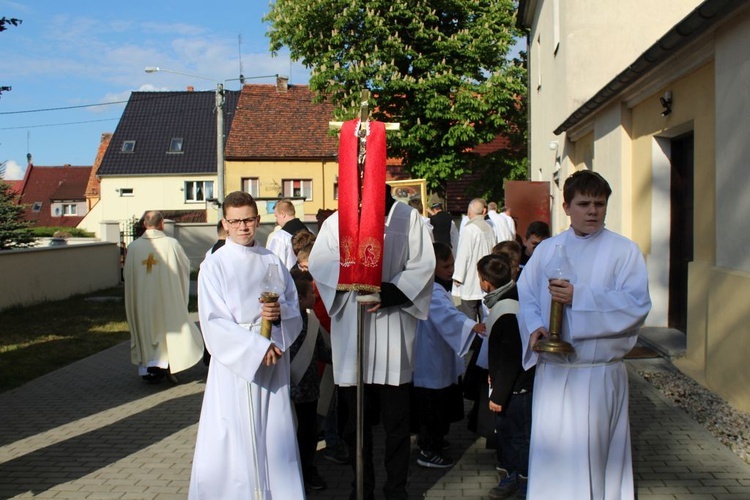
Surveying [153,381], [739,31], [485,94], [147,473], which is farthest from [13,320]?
[485,94]

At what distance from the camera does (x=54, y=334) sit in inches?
535

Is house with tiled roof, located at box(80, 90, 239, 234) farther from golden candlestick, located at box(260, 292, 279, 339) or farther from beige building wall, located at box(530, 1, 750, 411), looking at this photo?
golden candlestick, located at box(260, 292, 279, 339)

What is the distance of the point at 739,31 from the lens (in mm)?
7133

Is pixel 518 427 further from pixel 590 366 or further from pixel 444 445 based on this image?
pixel 444 445

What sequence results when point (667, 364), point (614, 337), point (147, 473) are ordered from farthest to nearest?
point (667, 364) < point (147, 473) < point (614, 337)

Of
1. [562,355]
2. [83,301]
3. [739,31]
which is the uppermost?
[739,31]

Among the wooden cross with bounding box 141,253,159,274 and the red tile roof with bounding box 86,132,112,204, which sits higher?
the red tile roof with bounding box 86,132,112,204

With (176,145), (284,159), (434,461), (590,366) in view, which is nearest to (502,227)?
(434,461)

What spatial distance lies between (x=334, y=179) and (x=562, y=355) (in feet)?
136

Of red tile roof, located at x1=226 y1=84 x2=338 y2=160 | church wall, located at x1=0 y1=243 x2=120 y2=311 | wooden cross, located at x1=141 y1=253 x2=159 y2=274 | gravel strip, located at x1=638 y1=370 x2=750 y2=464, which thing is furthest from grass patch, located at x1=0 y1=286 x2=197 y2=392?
red tile roof, located at x1=226 y1=84 x2=338 y2=160

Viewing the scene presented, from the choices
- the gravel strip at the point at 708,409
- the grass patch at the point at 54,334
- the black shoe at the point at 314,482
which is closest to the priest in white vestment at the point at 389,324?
the black shoe at the point at 314,482

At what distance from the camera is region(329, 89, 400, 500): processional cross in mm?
4477

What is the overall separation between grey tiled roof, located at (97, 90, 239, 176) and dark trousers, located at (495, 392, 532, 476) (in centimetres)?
4498

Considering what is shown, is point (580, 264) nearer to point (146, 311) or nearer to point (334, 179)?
point (146, 311)
